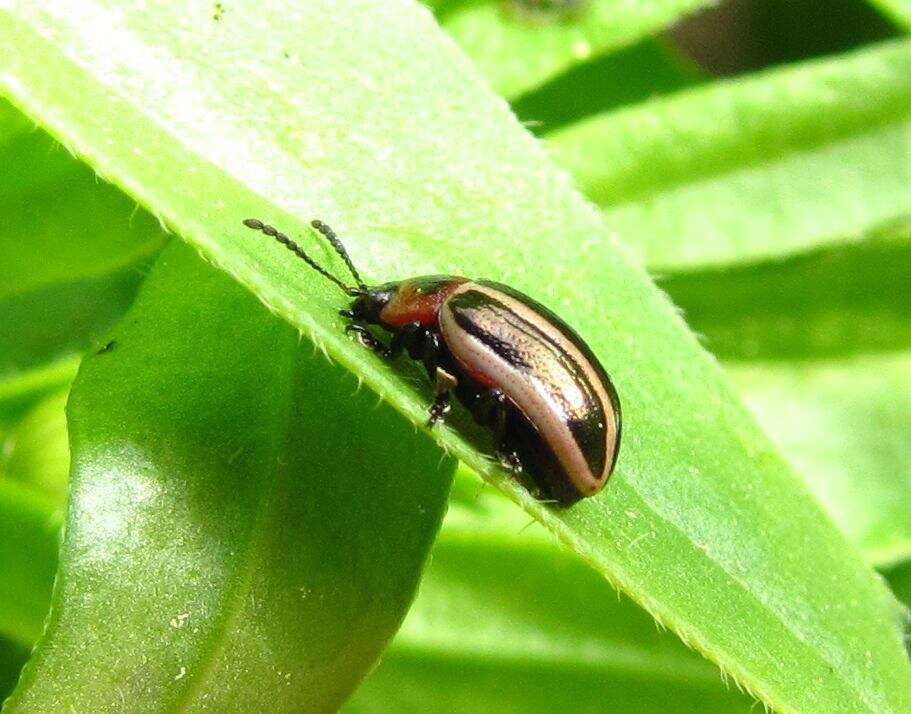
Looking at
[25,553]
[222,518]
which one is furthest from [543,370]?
[25,553]

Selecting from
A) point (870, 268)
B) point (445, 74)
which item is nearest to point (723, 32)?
point (870, 268)

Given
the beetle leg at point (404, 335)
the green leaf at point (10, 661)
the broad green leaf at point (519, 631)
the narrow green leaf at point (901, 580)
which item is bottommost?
the narrow green leaf at point (901, 580)

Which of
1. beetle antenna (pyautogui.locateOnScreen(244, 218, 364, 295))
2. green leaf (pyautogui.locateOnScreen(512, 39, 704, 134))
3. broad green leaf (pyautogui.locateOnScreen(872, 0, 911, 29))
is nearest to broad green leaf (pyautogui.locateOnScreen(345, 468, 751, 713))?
beetle antenna (pyautogui.locateOnScreen(244, 218, 364, 295))

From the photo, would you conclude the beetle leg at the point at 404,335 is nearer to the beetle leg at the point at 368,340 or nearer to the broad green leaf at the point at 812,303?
the beetle leg at the point at 368,340

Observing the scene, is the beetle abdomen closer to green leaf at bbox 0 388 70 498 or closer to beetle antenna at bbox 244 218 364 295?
beetle antenna at bbox 244 218 364 295

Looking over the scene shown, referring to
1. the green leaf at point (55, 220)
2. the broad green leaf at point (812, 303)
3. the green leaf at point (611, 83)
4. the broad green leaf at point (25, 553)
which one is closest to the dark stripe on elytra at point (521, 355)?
the green leaf at point (55, 220)

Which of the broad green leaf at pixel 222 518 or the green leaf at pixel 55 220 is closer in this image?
the broad green leaf at pixel 222 518
